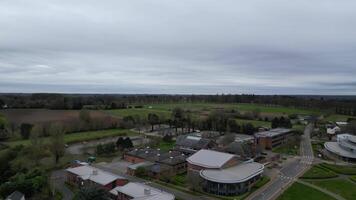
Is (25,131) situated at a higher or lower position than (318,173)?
higher

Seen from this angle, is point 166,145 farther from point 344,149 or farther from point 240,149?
point 344,149

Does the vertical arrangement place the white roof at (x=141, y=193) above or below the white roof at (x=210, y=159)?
below

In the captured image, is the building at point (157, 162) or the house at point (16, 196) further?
the building at point (157, 162)

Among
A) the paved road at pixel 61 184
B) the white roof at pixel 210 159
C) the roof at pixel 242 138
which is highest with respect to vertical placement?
the white roof at pixel 210 159

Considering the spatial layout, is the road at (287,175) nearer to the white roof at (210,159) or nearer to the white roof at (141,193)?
the white roof at (210,159)

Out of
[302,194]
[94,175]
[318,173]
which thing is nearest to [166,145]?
[94,175]

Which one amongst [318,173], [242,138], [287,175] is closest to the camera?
[287,175]

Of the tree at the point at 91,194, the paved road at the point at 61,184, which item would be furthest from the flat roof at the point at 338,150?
the paved road at the point at 61,184
